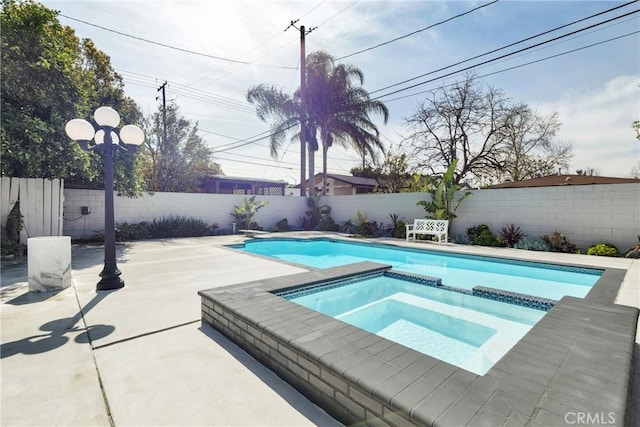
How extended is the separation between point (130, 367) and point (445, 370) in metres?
2.46

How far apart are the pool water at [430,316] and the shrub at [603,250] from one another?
575 cm

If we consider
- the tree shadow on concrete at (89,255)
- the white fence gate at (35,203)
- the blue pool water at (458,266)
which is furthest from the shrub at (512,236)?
the white fence gate at (35,203)

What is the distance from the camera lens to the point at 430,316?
413 centimetres

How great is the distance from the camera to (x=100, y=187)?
1102 centimetres

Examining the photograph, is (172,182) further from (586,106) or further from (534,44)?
(586,106)

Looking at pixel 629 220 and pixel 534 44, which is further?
pixel 534 44

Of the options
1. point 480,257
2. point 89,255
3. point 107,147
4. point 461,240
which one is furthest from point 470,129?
point 89,255

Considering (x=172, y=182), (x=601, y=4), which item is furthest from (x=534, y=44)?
(x=172, y=182)

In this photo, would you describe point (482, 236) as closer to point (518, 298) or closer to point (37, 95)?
point (518, 298)

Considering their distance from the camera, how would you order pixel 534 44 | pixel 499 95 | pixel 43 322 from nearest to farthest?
1. pixel 43 322
2. pixel 534 44
3. pixel 499 95

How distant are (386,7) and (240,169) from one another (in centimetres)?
2790

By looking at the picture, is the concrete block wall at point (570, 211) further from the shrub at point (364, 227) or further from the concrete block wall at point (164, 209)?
the concrete block wall at point (164, 209)

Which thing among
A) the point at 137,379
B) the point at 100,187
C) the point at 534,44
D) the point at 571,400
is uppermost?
the point at 534,44

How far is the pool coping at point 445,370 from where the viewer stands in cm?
151
